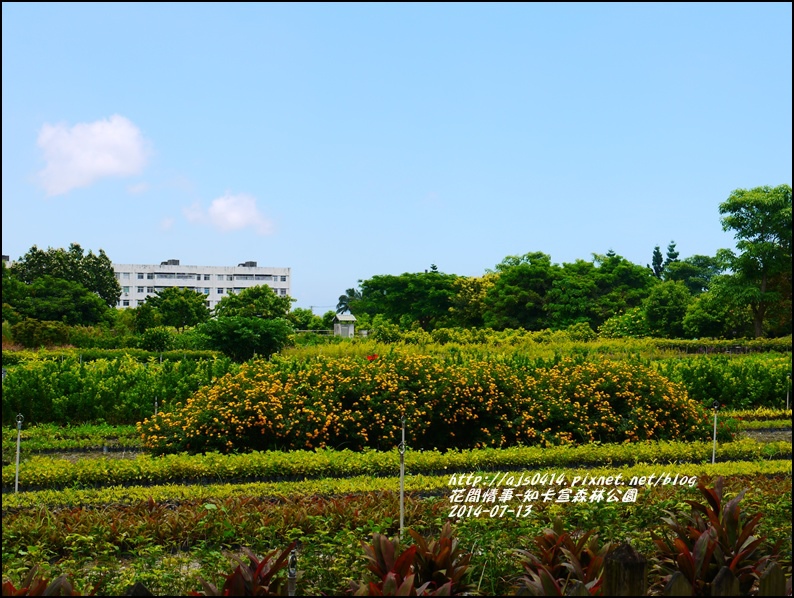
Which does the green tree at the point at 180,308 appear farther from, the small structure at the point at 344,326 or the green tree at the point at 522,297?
the green tree at the point at 522,297

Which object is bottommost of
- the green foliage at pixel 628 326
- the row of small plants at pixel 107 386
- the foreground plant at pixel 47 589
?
the foreground plant at pixel 47 589

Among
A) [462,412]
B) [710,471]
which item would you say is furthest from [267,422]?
[710,471]

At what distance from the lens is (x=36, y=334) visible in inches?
1016

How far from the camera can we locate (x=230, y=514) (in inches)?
196

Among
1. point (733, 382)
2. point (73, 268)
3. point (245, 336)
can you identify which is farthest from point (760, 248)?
point (73, 268)

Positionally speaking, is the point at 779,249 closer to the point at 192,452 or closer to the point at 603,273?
the point at 603,273

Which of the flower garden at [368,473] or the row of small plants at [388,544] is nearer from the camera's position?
the row of small plants at [388,544]

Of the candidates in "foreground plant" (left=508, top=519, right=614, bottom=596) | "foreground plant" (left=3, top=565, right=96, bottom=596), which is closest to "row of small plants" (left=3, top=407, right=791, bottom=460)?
"foreground plant" (left=3, top=565, right=96, bottom=596)

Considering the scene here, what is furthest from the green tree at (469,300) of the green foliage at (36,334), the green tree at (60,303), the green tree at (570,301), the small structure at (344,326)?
the green foliage at (36,334)

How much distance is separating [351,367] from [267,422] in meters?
1.36

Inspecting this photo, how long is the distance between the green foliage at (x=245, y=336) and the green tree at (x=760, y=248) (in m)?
20.1

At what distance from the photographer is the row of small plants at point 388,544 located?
328cm

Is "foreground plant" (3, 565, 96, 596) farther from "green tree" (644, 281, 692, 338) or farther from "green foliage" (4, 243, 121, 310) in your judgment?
"green foliage" (4, 243, 121, 310)

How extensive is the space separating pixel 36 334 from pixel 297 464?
2203 centimetres
